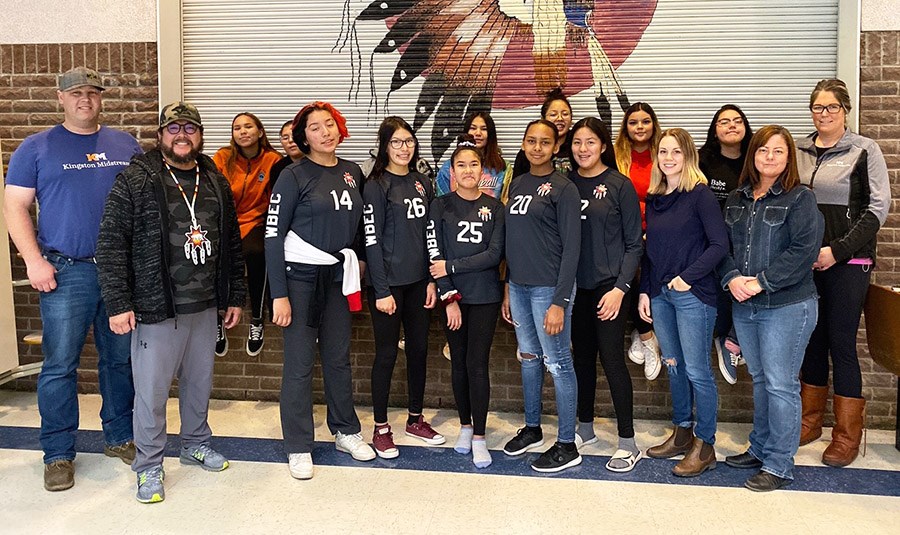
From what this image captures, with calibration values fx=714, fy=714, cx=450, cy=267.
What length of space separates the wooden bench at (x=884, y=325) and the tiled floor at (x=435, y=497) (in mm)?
559

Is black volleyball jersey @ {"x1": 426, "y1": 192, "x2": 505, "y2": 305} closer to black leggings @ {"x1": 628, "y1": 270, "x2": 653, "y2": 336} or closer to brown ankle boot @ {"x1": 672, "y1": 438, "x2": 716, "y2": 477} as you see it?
black leggings @ {"x1": 628, "y1": 270, "x2": 653, "y2": 336}

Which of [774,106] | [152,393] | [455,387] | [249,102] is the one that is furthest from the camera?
[249,102]

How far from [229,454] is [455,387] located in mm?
1229

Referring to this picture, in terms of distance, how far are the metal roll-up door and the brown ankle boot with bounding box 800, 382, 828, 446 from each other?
1.55 meters

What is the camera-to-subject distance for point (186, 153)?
10.7ft

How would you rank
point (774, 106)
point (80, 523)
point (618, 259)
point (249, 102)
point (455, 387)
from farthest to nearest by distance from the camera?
point (249, 102) → point (774, 106) → point (455, 387) → point (618, 259) → point (80, 523)

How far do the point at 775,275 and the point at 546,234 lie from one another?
1.03 m

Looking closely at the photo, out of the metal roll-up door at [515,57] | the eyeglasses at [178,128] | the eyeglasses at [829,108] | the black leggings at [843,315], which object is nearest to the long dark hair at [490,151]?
the metal roll-up door at [515,57]

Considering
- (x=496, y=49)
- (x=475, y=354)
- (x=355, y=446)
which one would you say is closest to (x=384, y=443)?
(x=355, y=446)

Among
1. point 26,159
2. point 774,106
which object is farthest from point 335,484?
point 774,106

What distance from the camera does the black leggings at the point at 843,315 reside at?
3.53 m

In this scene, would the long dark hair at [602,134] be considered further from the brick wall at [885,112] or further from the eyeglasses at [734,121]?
the brick wall at [885,112]

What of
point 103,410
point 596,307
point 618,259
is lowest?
point 103,410

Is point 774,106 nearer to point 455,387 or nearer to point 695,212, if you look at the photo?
point 695,212
